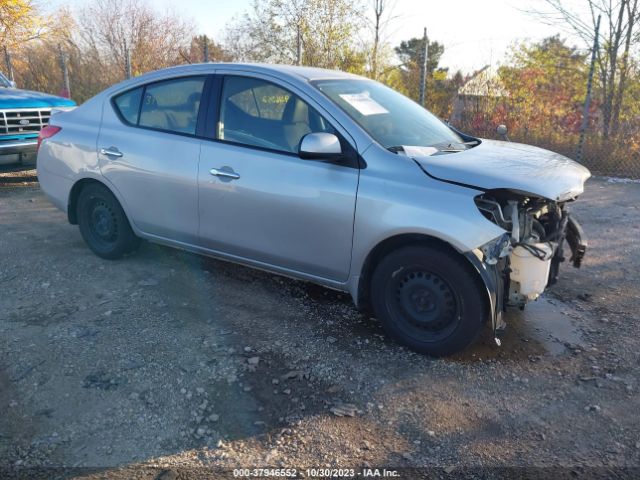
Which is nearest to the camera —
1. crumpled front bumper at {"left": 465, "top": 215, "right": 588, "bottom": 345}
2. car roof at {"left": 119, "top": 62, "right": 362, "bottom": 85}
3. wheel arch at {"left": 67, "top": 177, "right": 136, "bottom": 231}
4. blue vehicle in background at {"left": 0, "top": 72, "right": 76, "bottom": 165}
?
crumpled front bumper at {"left": 465, "top": 215, "right": 588, "bottom": 345}

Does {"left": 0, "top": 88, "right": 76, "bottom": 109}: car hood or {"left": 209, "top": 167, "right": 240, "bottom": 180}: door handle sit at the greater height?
{"left": 0, "top": 88, "right": 76, "bottom": 109}: car hood

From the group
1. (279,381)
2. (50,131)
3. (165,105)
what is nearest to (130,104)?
(165,105)

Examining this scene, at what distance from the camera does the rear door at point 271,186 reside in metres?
3.46

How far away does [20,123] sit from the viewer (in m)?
7.80

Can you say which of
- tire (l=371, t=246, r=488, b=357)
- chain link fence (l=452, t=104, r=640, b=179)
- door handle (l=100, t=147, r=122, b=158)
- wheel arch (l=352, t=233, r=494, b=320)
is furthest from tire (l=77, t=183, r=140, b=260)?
chain link fence (l=452, t=104, r=640, b=179)

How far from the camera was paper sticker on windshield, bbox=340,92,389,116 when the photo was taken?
12.3ft

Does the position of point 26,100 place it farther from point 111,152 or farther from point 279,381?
point 279,381

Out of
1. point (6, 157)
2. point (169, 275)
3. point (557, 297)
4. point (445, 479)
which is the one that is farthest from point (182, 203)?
point (6, 157)

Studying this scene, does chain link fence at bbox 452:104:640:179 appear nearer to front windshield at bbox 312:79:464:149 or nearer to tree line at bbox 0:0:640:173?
tree line at bbox 0:0:640:173

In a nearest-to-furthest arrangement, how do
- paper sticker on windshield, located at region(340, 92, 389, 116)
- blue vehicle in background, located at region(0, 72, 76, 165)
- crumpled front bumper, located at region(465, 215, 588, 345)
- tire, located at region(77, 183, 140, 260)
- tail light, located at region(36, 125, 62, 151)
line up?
crumpled front bumper, located at region(465, 215, 588, 345) < paper sticker on windshield, located at region(340, 92, 389, 116) < tire, located at region(77, 183, 140, 260) < tail light, located at region(36, 125, 62, 151) < blue vehicle in background, located at region(0, 72, 76, 165)

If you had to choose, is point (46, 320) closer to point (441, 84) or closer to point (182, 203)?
point (182, 203)

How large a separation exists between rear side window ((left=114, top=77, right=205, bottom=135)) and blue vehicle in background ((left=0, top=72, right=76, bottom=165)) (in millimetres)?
4005

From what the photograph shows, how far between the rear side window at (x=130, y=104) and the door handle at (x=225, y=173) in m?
1.07

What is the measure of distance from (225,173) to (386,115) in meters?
1.25
